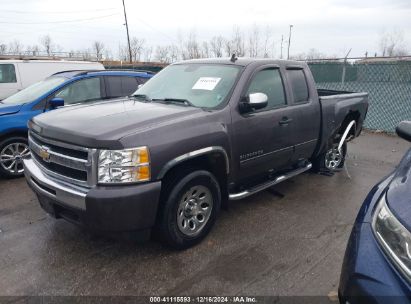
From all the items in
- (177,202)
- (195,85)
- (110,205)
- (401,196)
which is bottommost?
(177,202)

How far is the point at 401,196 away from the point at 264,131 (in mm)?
2134

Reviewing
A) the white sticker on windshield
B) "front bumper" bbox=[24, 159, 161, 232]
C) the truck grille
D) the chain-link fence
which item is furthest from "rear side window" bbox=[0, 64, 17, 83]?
the chain-link fence

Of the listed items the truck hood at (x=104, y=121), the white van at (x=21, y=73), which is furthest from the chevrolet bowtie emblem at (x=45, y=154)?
the white van at (x=21, y=73)

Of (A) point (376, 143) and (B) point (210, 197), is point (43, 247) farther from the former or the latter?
(A) point (376, 143)

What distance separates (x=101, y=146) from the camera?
9.00ft

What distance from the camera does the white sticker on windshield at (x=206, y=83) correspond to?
385cm

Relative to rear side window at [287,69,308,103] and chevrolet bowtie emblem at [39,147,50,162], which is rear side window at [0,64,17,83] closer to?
chevrolet bowtie emblem at [39,147,50,162]

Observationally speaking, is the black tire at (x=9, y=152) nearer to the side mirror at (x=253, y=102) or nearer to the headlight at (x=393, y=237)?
the side mirror at (x=253, y=102)

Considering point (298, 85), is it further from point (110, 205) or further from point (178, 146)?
point (110, 205)

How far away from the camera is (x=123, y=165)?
9.06ft

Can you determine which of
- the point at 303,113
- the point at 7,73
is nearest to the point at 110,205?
the point at 303,113

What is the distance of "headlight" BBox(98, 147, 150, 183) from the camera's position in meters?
2.76

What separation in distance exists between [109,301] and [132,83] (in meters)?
4.93

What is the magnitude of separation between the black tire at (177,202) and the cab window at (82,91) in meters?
3.62
